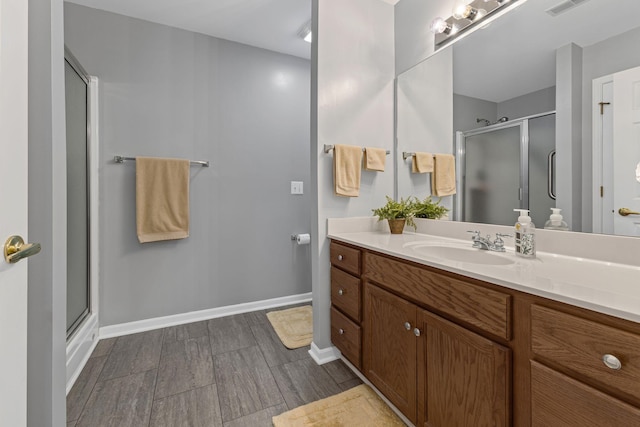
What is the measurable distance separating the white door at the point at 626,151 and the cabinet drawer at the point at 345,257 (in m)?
1.02

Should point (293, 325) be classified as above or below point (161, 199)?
below

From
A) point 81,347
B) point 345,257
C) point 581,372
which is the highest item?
point 345,257

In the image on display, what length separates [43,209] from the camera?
0.82 metres

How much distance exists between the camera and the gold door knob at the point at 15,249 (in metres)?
0.63

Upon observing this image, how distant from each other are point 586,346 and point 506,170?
39.0 inches

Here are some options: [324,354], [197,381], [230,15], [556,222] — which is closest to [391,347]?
[324,354]

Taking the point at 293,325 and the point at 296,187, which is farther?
the point at 296,187

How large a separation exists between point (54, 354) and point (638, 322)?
151 cm

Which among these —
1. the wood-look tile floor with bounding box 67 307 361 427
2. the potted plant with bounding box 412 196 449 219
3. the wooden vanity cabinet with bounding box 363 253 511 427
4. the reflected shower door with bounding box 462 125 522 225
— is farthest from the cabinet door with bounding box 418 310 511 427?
the potted plant with bounding box 412 196 449 219

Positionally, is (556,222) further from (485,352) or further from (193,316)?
(193,316)

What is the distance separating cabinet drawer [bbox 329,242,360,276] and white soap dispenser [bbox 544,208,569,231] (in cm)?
85

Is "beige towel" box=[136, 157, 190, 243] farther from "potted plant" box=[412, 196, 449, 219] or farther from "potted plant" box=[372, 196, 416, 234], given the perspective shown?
"potted plant" box=[412, 196, 449, 219]

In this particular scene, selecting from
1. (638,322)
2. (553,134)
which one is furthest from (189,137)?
(638,322)

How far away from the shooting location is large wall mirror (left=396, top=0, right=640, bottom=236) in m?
0.97
